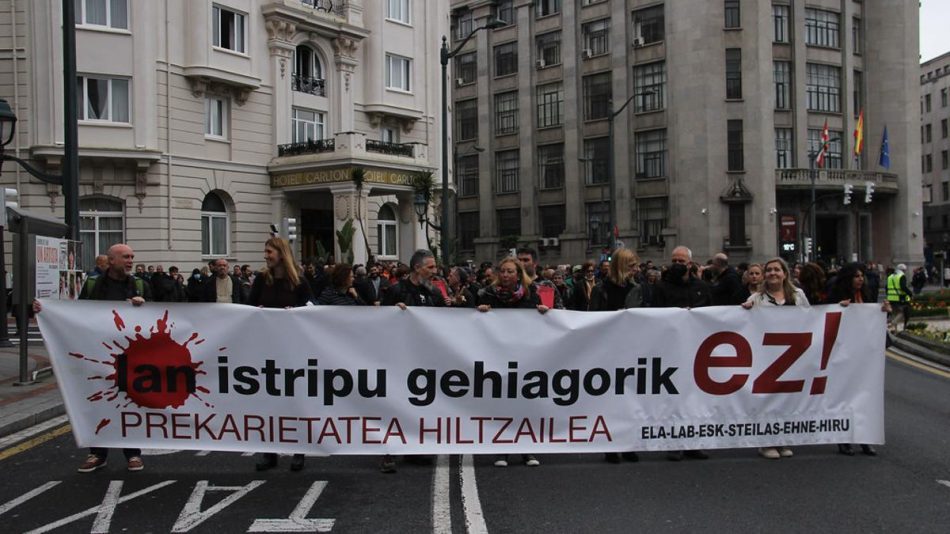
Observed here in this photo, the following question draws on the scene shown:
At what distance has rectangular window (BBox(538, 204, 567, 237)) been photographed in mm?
55494

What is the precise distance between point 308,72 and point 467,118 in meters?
27.3

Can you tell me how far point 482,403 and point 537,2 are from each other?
52.6 metres

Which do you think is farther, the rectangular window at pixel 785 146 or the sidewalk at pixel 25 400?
the rectangular window at pixel 785 146

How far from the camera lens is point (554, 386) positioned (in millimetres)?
7176

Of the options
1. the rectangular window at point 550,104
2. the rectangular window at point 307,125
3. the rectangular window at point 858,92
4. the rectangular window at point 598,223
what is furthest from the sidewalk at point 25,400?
the rectangular window at point 858,92

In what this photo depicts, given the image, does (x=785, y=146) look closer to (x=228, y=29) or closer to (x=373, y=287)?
(x=228, y=29)

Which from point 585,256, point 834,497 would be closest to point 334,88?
point 585,256

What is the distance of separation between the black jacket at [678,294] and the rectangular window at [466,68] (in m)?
53.7

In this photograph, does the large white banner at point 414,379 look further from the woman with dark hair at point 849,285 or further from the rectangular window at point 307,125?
the rectangular window at point 307,125

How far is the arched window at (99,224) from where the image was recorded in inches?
1095

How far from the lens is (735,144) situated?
49125 millimetres

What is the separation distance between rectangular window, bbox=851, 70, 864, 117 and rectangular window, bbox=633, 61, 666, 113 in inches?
512

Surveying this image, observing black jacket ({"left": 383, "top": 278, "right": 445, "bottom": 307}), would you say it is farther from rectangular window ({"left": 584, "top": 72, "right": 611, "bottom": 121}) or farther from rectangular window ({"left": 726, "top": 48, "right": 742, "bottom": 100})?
rectangular window ({"left": 584, "top": 72, "right": 611, "bottom": 121})

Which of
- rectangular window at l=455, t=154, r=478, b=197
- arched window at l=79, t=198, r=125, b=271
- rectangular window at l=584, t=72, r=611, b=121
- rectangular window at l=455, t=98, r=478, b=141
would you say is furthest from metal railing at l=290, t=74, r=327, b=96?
rectangular window at l=455, t=98, r=478, b=141
